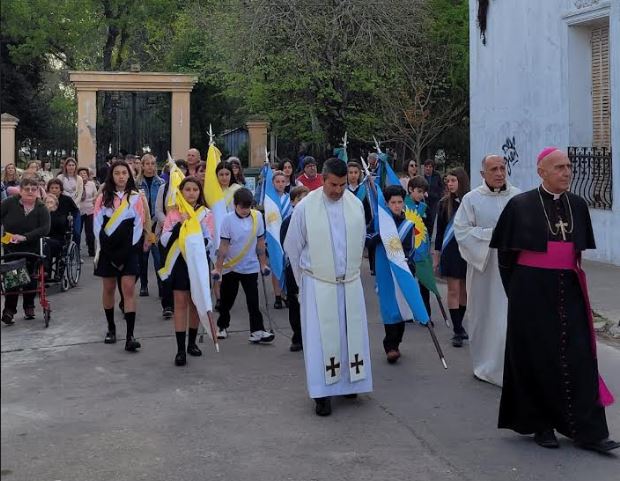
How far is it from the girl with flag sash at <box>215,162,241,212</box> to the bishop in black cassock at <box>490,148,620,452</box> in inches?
207

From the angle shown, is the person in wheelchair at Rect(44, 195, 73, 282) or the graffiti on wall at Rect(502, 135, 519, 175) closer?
the person in wheelchair at Rect(44, 195, 73, 282)

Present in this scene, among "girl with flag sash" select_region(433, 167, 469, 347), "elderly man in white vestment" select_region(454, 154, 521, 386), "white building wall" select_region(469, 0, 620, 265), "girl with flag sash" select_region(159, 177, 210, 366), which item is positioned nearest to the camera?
"elderly man in white vestment" select_region(454, 154, 521, 386)

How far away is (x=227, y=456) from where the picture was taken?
5.47 m

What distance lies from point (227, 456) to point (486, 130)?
13.8 m

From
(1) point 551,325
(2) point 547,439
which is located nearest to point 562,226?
(1) point 551,325

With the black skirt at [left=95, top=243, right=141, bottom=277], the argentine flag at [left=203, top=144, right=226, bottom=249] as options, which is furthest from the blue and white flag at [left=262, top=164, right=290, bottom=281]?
the black skirt at [left=95, top=243, right=141, bottom=277]

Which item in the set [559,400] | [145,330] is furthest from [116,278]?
[559,400]

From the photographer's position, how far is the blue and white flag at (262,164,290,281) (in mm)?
10398

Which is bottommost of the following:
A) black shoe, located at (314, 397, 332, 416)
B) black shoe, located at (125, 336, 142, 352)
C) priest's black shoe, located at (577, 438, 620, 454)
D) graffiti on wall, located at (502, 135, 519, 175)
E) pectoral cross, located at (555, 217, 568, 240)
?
priest's black shoe, located at (577, 438, 620, 454)

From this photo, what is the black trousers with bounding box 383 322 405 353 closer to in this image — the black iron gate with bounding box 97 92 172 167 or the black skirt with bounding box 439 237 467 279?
the black skirt with bounding box 439 237 467 279

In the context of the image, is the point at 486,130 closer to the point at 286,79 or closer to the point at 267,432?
the point at 286,79

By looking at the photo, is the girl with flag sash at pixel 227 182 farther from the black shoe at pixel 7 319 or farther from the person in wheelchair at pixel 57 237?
the black shoe at pixel 7 319

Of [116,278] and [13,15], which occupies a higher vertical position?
[13,15]

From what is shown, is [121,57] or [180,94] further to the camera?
[121,57]
